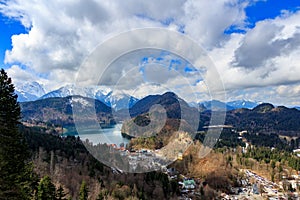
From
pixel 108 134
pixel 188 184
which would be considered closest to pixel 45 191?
pixel 108 134

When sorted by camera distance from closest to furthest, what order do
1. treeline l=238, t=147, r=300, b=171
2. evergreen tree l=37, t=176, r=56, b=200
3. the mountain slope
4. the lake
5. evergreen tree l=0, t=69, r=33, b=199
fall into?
evergreen tree l=0, t=69, r=33, b=199
evergreen tree l=37, t=176, r=56, b=200
the lake
treeline l=238, t=147, r=300, b=171
the mountain slope

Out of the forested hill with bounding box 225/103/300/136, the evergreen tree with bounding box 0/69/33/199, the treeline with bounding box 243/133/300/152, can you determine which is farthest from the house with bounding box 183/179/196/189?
the forested hill with bounding box 225/103/300/136

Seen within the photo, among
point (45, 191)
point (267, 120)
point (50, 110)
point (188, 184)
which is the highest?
point (50, 110)

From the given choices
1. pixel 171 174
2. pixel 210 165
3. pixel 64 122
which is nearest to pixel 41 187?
pixel 171 174

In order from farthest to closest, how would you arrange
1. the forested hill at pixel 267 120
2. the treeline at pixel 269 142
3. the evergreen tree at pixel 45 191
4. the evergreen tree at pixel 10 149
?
the forested hill at pixel 267 120
the treeline at pixel 269 142
the evergreen tree at pixel 45 191
the evergreen tree at pixel 10 149

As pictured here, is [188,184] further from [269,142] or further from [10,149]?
[269,142]

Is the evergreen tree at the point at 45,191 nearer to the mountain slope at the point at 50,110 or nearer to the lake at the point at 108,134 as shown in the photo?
the lake at the point at 108,134

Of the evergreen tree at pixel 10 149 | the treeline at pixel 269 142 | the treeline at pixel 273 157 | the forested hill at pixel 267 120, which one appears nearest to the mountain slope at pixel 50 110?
the treeline at pixel 269 142

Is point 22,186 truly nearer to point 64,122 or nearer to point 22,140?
point 22,140

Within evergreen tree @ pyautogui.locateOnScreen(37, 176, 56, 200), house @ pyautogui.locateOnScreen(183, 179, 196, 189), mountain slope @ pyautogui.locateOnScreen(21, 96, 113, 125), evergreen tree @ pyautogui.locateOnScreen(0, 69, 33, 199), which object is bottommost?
house @ pyautogui.locateOnScreen(183, 179, 196, 189)

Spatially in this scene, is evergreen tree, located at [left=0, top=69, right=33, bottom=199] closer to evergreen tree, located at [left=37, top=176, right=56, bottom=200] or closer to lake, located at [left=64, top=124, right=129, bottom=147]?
lake, located at [left=64, top=124, right=129, bottom=147]
